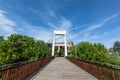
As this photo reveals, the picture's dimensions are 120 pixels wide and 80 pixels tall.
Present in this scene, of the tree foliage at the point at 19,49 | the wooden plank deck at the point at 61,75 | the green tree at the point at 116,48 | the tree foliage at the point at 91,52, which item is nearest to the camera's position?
the wooden plank deck at the point at 61,75

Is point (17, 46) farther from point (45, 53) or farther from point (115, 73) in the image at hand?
point (115, 73)

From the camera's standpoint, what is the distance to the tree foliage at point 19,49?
4197cm

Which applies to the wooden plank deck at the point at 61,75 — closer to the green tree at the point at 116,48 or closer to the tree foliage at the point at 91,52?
the tree foliage at the point at 91,52

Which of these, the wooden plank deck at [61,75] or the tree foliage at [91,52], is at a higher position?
the tree foliage at [91,52]

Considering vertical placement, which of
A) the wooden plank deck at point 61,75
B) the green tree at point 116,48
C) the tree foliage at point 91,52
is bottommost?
the wooden plank deck at point 61,75

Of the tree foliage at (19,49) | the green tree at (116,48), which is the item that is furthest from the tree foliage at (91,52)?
the green tree at (116,48)

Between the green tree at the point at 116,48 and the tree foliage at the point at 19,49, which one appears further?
the green tree at the point at 116,48

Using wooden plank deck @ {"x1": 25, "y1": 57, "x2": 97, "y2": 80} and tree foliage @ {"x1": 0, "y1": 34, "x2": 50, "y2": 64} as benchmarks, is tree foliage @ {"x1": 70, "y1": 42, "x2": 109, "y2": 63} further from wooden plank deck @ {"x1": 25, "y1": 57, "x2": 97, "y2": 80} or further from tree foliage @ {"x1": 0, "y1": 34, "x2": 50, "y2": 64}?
wooden plank deck @ {"x1": 25, "y1": 57, "x2": 97, "y2": 80}

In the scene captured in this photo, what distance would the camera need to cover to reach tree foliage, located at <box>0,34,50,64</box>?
42.0 m

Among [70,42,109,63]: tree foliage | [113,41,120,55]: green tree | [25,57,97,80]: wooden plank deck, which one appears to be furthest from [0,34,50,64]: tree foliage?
[113,41,120,55]: green tree

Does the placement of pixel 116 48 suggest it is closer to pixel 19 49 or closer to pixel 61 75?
pixel 19 49

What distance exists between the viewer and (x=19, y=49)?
1754 inches

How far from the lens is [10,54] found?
42625mm

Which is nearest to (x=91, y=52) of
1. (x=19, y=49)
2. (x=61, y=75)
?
(x=19, y=49)
